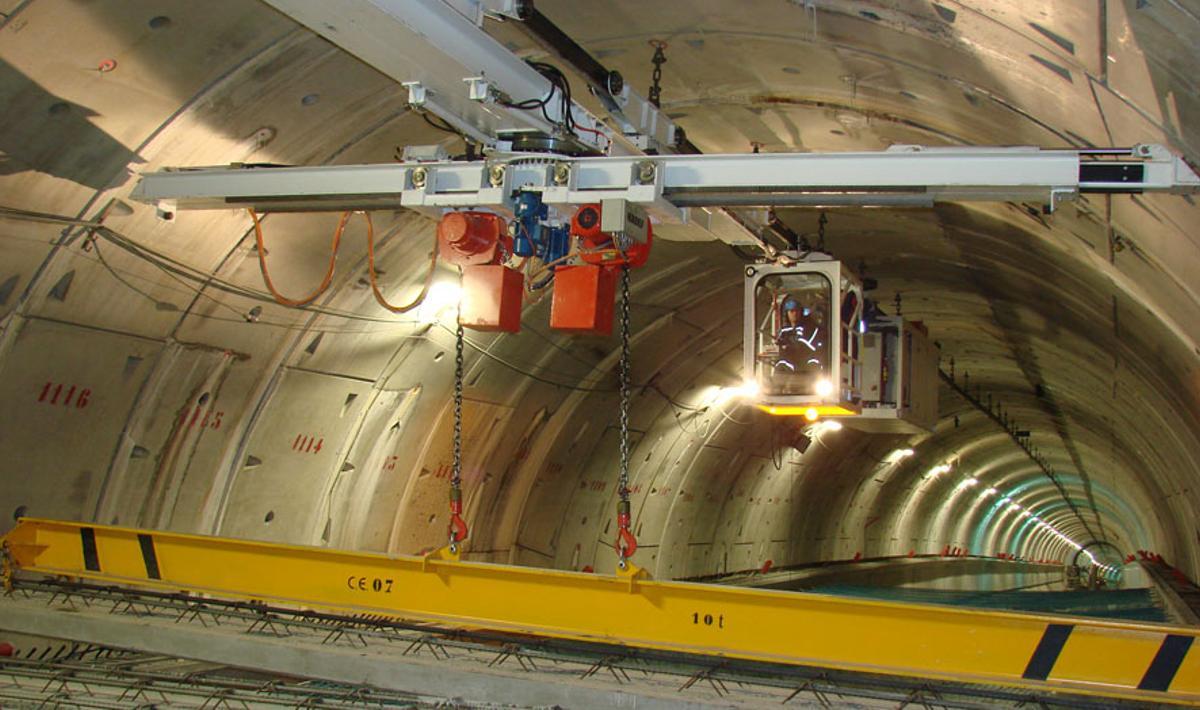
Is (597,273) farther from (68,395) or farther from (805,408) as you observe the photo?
(805,408)

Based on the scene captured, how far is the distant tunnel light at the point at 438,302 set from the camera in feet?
31.2

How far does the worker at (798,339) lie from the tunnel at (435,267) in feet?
4.79

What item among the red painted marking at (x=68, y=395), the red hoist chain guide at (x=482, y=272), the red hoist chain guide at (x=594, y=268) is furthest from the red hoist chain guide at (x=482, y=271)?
the red painted marking at (x=68, y=395)

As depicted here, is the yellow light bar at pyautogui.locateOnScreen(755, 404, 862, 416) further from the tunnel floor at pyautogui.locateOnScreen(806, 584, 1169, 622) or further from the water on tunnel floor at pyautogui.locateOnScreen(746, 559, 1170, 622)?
the tunnel floor at pyautogui.locateOnScreen(806, 584, 1169, 622)

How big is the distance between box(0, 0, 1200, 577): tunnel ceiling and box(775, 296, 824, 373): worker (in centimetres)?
147

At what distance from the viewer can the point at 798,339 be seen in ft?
31.0

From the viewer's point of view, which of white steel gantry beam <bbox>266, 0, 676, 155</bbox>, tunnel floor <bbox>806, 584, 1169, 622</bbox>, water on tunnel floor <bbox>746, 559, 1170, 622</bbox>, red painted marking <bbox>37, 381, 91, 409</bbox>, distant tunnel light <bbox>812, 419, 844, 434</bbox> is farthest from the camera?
distant tunnel light <bbox>812, 419, 844, 434</bbox>

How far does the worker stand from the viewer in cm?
941

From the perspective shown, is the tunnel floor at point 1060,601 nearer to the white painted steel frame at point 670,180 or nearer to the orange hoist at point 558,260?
the orange hoist at point 558,260

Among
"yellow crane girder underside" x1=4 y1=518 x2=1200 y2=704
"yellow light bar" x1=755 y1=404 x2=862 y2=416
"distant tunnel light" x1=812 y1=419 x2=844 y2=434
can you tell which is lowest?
"yellow crane girder underside" x1=4 y1=518 x2=1200 y2=704

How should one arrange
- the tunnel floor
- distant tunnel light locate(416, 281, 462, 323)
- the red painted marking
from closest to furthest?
1. the red painted marking
2. distant tunnel light locate(416, 281, 462, 323)
3. the tunnel floor

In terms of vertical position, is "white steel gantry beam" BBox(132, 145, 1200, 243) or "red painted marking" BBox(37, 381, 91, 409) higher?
"white steel gantry beam" BBox(132, 145, 1200, 243)

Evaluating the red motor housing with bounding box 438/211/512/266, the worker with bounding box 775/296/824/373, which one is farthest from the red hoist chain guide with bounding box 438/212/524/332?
the worker with bounding box 775/296/824/373

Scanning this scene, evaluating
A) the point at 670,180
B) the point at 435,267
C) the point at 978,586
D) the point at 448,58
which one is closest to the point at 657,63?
the point at 670,180
